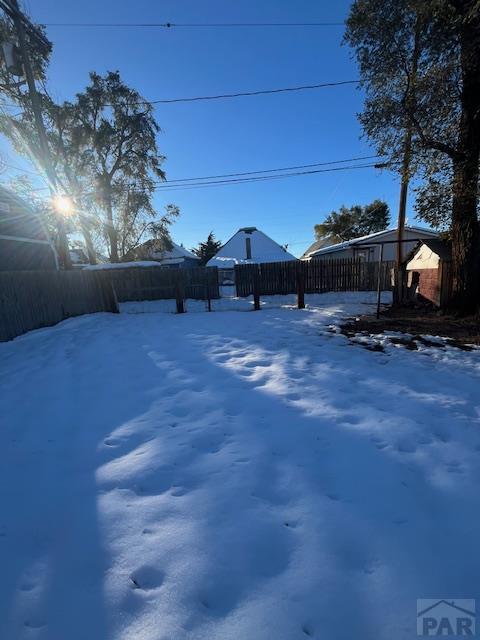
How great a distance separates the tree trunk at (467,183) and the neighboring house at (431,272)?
676mm

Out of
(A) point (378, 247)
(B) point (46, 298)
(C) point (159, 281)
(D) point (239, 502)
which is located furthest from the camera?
(A) point (378, 247)

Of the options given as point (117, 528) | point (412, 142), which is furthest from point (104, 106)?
point (117, 528)

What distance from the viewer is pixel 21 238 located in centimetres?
1154

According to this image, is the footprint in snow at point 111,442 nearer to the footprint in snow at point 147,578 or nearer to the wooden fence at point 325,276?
the footprint in snow at point 147,578

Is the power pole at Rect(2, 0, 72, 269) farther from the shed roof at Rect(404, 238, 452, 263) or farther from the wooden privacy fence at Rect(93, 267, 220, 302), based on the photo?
the shed roof at Rect(404, 238, 452, 263)

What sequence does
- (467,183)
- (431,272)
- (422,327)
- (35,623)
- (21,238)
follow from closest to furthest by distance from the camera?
(35,623)
(422,327)
(467,183)
(431,272)
(21,238)

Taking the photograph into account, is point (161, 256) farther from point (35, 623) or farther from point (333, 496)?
point (35, 623)

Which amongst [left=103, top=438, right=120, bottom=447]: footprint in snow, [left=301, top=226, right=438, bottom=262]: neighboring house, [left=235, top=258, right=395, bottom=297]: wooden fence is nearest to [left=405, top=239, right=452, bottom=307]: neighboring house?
[left=235, top=258, right=395, bottom=297]: wooden fence

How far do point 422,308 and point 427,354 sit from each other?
4.80 metres

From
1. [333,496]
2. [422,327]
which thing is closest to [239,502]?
[333,496]

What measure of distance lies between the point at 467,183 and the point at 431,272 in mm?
2780

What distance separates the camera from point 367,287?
15.2 metres

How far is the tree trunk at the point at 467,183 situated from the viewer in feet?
20.1

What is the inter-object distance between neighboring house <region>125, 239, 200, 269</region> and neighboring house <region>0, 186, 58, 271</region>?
34.1 feet
